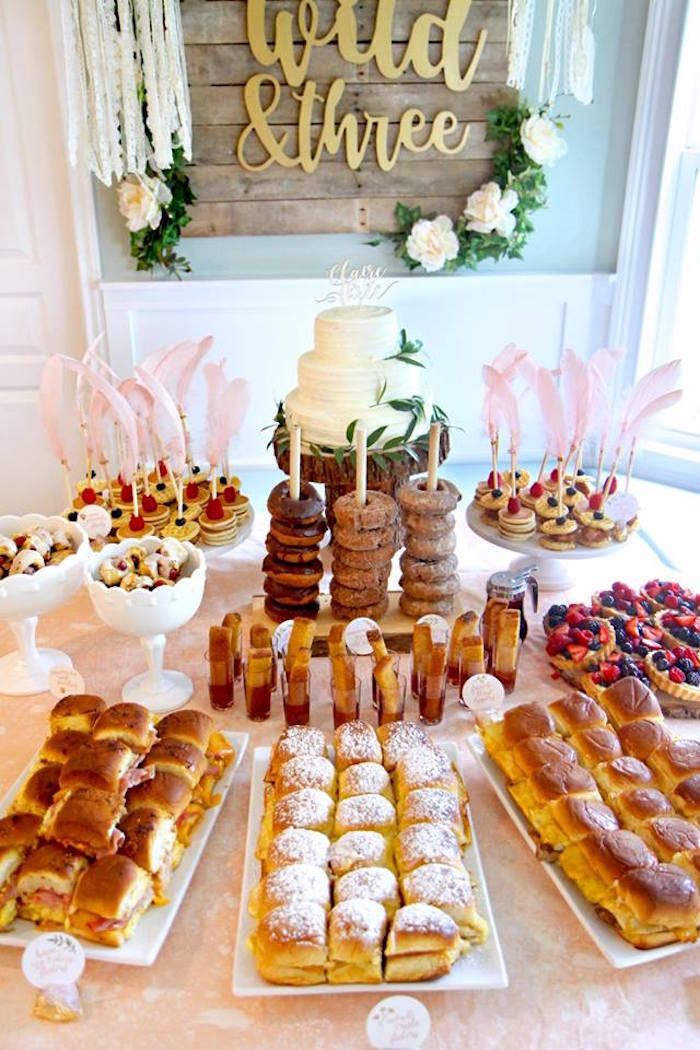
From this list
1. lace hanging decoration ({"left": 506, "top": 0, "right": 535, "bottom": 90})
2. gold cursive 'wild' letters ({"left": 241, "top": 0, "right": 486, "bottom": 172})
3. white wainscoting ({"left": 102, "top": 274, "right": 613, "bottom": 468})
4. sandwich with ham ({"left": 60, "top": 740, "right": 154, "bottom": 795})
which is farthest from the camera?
white wainscoting ({"left": 102, "top": 274, "right": 613, "bottom": 468})

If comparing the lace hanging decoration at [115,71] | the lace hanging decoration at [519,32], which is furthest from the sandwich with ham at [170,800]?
the lace hanging decoration at [519,32]

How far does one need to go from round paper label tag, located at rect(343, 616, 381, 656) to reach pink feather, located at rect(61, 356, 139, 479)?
62 cm

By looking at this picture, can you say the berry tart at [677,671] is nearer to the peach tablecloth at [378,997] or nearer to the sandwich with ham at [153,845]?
the peach tablecloth at [378,997]

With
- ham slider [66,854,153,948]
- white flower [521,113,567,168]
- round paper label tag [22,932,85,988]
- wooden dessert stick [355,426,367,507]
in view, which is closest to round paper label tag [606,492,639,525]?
wooden dessert stick [355,426,367,507]

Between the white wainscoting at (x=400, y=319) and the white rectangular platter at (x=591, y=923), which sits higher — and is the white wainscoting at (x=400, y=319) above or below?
above

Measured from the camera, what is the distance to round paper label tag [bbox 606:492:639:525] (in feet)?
6.43

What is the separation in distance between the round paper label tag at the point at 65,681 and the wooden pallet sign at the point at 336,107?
2.09 m

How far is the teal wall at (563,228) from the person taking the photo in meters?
3.14

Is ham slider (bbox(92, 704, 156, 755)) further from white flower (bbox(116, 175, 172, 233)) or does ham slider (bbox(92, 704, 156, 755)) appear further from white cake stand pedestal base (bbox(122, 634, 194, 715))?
white flower (bbox(116, 175, 172, 233))

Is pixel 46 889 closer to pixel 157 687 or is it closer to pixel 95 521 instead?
pixel 157 687

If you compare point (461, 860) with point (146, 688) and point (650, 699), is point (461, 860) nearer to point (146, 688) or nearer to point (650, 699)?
point (650, 699)

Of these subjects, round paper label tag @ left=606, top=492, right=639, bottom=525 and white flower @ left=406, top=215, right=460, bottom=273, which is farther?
white flower @ left=406, top=215, right=460, bottom=273

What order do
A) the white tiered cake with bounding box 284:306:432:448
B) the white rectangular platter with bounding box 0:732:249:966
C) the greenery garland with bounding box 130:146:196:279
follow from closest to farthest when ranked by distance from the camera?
the white rectangular platter with bounding box 0:732:249:966 → the white tiered cake with bounding box 284:306:432:448 → the greenery garland with bounding box 130:146:196:279

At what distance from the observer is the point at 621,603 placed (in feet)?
6.10
